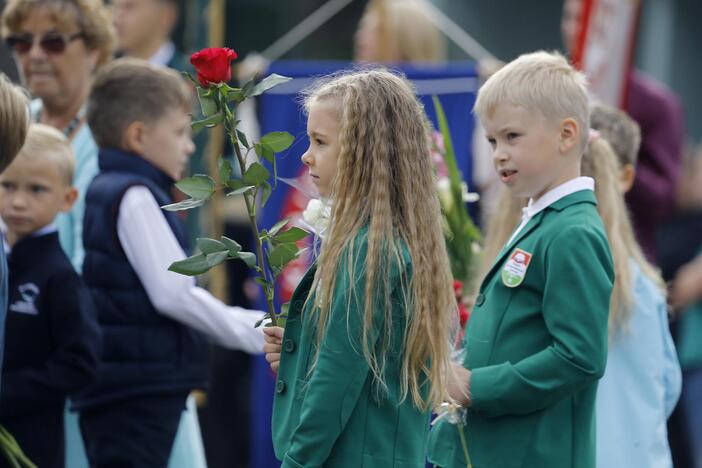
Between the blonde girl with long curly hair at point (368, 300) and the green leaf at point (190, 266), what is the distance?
22 cm

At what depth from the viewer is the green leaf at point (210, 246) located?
3039 mm

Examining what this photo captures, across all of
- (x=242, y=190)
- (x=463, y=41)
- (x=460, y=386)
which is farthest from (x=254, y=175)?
(x=463, y=41)

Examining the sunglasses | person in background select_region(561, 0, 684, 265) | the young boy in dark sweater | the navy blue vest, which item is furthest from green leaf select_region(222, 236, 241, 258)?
person in background select_region(561, 0, 684, 265)

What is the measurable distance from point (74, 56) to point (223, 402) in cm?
316

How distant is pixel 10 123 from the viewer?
344 cm

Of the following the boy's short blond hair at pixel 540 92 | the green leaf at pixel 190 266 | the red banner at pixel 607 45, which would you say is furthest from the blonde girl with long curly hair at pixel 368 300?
the red banner at pixel 607 45

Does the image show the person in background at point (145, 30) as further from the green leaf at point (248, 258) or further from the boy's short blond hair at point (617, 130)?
the green leaf at point (248, 258)

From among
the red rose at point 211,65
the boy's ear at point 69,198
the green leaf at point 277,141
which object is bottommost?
the boy's ear at point 69,198

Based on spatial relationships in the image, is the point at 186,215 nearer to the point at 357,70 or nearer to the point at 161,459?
the point at 161,459

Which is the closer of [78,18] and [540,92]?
[540,92]

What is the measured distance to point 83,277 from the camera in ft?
13.7

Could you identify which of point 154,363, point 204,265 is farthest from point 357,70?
point 154,363

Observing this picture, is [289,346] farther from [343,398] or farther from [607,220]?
[607,220]

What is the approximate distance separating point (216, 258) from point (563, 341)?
Answer: 0.86 meters
